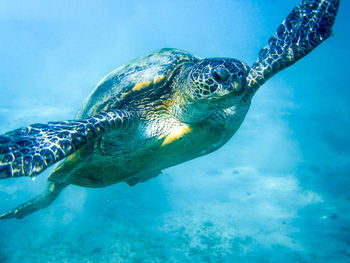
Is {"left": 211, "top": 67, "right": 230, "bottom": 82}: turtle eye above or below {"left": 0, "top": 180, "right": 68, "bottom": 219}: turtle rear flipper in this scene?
above

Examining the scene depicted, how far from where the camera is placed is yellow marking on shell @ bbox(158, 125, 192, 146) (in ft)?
10.7

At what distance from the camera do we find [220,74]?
91.4 inches

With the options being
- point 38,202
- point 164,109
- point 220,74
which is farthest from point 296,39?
point 38,202

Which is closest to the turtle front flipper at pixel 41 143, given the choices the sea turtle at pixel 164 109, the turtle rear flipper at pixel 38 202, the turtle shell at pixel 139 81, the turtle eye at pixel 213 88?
the sea turtle at pixel 164 109

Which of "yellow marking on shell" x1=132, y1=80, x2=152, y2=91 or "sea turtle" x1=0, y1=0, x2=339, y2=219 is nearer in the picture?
"sea turtle" x1=0, y1=0, x2=339, y2=219

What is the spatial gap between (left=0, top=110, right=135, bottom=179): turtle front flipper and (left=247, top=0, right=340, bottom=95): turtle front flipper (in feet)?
8.97

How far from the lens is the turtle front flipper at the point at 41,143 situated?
1.87m

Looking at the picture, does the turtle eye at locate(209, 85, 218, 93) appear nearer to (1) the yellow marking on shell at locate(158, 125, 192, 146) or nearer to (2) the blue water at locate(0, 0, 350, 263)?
(1) the yellow marking on shell at locate(158, 125, 192, 146)

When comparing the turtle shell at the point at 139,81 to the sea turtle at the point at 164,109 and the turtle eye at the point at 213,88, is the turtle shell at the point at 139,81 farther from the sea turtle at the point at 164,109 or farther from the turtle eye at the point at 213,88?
the turtle eye at the point at 213,88

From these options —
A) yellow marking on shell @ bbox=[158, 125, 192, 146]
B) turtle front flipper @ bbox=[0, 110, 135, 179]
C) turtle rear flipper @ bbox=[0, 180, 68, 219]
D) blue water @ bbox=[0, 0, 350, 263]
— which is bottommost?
blue water @ bbox=[0, 0, 350, 263]

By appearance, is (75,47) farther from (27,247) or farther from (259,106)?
(27,247)

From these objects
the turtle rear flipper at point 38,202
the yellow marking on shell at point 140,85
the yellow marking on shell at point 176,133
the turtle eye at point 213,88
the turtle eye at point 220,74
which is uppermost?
the yellow marking on shell at point 140,85

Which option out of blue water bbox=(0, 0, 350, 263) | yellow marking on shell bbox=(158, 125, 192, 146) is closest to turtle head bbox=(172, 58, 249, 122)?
yellow marking on shell bbox=(158, 125, 192, 146)

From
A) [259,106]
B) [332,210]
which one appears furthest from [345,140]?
[259,106]
